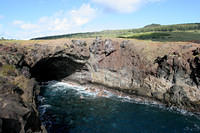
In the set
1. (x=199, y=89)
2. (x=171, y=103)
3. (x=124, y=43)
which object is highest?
(x=124, y=43)

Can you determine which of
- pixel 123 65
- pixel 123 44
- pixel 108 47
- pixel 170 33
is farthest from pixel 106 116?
pixel 170 33

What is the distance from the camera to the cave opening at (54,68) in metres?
54.0

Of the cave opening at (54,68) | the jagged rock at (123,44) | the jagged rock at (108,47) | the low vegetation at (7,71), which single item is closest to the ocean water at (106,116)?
the low vegetation at (7,71)

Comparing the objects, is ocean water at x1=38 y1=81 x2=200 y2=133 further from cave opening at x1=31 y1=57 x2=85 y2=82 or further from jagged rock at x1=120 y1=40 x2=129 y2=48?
jagged rock at x1=120 y1=40 x2=129 y2=48

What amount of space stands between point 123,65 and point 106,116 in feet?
67.9

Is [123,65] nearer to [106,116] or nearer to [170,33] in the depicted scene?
[106,116]

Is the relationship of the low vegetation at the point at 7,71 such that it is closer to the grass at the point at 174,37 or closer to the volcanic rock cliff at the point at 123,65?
the volcanic rock cliff at the point at 123,65

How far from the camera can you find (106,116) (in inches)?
1314

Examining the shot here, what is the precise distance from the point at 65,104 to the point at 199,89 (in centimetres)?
3294

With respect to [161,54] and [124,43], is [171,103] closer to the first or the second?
[161,54]

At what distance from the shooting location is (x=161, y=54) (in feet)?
149

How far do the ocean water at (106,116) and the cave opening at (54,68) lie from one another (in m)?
12.4

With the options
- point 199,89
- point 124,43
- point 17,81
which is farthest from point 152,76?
point 17,81

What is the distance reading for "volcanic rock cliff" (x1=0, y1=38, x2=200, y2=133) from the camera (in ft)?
122
